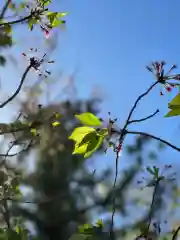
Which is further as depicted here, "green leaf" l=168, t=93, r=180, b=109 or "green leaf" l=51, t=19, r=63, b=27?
"green leaf" l=51, t=19, r=63, b=27

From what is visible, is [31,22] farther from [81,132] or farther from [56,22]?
[81,132]

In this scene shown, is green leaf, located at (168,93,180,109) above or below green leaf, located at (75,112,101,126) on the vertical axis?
above

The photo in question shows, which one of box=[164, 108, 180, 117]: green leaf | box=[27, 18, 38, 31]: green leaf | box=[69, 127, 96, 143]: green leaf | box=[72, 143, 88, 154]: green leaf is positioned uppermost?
box=[27, 18, 38, 31]: green leaf

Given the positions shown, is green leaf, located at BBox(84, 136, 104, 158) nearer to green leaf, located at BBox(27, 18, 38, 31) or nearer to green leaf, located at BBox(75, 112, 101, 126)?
green leaf, located at BBox(75, 112, 101, 126)

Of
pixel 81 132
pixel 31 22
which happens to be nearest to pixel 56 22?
pixel 31 22

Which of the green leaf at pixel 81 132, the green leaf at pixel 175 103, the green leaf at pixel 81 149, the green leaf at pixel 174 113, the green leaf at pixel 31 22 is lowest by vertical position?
the green leaf at pixel 81 149

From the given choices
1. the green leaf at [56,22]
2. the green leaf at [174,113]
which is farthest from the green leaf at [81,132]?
the green leaf at [56,22]

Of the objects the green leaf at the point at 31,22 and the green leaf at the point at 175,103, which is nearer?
the green leaf at the point at 175,103

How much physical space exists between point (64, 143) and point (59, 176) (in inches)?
39.5

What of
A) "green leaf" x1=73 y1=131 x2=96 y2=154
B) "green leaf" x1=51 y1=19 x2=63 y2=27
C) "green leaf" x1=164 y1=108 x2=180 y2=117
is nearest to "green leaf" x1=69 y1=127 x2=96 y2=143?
"green leaf" x1=73 y1=131 x2=96 y2=154

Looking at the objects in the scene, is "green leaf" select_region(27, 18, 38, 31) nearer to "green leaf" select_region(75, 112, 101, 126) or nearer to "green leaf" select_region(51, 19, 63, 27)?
"green leaf" select_region(51, 19, 63, 27)

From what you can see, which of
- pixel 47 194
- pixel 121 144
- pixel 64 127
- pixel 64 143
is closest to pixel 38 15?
pixel 121 144

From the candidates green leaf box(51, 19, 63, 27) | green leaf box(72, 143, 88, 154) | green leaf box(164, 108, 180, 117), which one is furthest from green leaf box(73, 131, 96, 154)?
green leaf box(51, 19, 63, 27)

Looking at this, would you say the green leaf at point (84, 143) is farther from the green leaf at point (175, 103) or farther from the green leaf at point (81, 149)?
the green leaf at point (175, 103)
